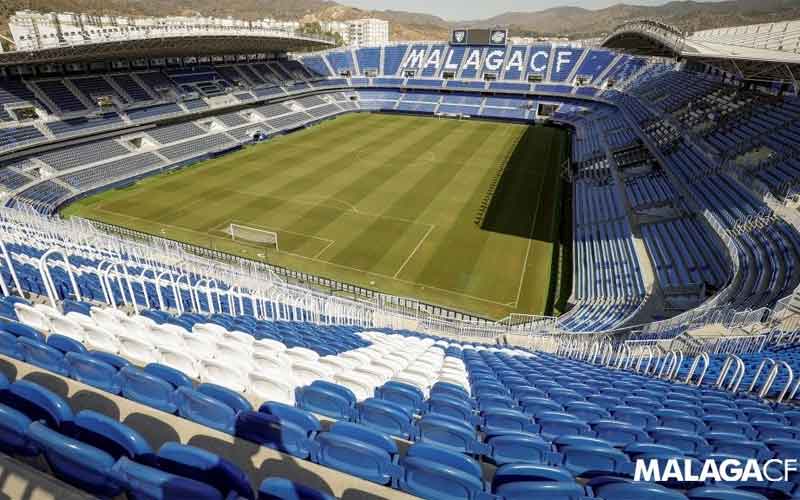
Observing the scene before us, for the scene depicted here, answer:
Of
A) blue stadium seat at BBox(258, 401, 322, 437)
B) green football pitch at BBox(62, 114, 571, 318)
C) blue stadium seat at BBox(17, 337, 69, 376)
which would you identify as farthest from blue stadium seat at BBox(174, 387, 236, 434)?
green football pitch at BBox(62, 114, 571, 318)

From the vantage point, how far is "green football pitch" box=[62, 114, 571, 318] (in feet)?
75.5

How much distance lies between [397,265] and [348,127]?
36867mm

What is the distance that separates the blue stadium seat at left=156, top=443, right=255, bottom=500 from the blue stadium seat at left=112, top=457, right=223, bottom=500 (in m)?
0.23

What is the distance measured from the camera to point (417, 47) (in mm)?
72812

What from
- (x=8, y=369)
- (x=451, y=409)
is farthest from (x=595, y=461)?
(x=8, y=369)

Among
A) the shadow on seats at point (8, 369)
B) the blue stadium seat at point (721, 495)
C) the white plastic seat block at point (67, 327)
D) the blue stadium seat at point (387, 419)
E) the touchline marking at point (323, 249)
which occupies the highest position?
the blue stadium seat at point (721, 495)

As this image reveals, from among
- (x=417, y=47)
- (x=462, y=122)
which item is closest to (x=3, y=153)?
(x=462, y=122)

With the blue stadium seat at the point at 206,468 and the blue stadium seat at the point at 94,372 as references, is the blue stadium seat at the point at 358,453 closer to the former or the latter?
the blue stadium seat at the point at 206,468

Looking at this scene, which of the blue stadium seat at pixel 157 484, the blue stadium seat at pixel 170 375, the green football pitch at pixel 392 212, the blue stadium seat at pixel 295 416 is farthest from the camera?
the green football pitch at pixel 392 212

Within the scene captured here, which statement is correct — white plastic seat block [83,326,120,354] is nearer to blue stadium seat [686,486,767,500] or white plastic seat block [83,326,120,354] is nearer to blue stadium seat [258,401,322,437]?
blue stadium seat [258,401,322,437]

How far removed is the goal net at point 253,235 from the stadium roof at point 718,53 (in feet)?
90.5

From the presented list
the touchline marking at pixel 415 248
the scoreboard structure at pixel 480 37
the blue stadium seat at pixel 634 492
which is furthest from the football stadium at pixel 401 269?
the scoreboard structure at pixel 480 37

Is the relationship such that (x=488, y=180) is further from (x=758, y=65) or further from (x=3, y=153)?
(x=3, y=153)

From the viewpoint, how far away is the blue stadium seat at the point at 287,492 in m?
2.38
